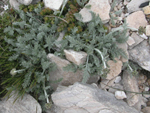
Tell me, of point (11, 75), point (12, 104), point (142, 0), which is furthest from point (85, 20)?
point (12, 104)

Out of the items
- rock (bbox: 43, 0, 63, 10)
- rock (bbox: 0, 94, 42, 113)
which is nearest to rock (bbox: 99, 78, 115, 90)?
rock (bbox: 0, 94, 42, 113)

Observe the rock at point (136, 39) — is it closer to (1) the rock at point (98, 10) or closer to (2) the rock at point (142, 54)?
(2) the rock at point (142, 54)

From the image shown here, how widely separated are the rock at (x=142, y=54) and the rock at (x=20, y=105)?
8.93 ft

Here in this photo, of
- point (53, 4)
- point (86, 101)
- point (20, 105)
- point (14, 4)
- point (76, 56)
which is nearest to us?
point (86, 101)

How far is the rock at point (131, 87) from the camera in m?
3.44

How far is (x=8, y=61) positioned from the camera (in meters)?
3.62

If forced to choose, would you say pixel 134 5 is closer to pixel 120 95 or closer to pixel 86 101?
pixel 120 95

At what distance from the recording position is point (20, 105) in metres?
3.45

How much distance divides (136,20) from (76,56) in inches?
73.1

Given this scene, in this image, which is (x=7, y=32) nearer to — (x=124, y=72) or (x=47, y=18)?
(x=47, y=18)

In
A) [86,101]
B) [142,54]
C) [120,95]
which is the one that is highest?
[142,54]

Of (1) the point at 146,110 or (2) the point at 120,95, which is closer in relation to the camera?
(2) the point at 120,95

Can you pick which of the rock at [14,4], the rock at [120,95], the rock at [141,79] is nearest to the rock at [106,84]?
the rock at [120,95]

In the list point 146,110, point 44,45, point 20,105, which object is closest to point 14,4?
point 44,45
